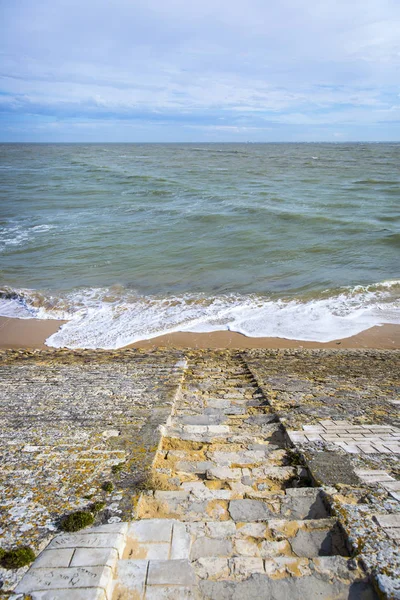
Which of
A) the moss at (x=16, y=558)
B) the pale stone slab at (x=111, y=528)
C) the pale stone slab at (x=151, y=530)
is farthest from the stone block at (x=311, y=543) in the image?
the moss at (x=16, y=558)

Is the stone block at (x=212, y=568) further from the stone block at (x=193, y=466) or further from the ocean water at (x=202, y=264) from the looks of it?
the ocean water at (x=202, y=264)

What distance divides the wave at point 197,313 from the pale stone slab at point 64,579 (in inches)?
325

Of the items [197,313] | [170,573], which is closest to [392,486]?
[170,573]

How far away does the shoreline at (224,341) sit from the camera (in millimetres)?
11023

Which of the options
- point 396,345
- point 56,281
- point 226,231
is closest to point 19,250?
point 56,281

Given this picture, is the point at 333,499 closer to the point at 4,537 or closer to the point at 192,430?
the point at 192,430

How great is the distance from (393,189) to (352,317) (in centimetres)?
3221

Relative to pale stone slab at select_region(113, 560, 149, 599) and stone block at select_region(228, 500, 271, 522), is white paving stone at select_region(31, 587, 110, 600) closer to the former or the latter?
pale stone slab at select_region(113, 560, 149, 599)

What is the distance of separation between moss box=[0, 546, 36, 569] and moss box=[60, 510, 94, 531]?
32cm

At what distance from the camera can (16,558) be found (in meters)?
3.02

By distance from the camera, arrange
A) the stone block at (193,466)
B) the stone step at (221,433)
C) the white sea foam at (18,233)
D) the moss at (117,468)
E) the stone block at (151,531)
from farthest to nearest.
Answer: the white sea foam at (18,233)
the stone step at (221,433)
the stone block at (193,466)
the moss at (117,468)
the stone block at (151,531)

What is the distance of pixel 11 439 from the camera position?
4867mm

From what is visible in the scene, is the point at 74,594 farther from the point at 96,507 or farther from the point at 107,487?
the point at 107,487

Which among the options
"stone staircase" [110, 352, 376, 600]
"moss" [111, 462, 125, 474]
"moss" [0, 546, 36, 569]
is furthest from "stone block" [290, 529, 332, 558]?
"moss" [0, 546, 36, 569]
